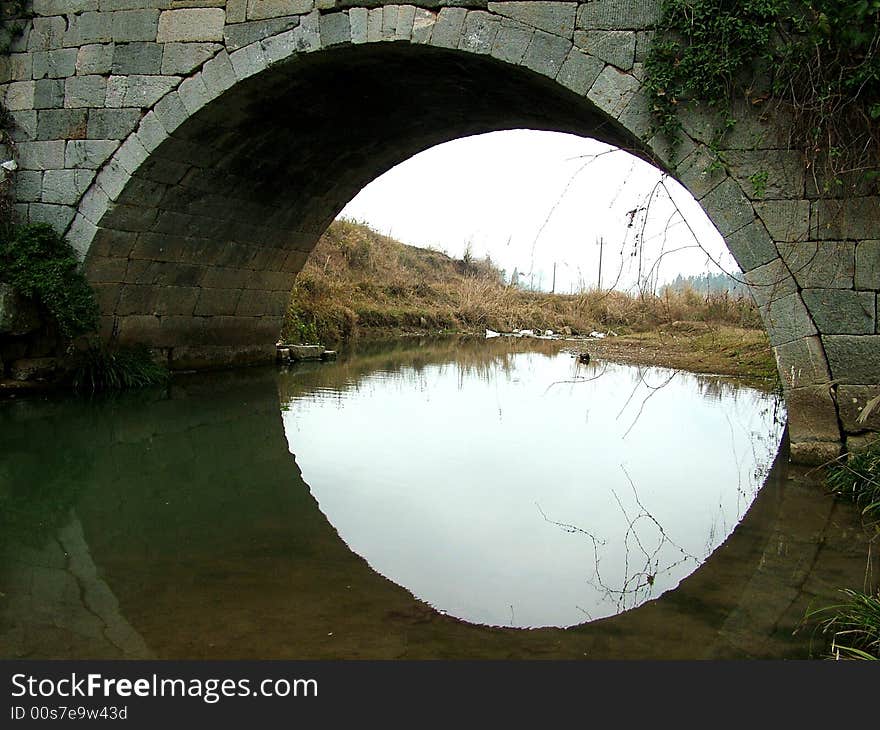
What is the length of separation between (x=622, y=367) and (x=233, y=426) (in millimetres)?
7010

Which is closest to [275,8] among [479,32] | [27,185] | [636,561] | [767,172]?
[479,32]

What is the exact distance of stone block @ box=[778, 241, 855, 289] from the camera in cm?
527

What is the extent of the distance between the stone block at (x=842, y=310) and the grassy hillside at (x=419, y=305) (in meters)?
7.63

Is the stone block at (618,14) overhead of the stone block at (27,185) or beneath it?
overhead

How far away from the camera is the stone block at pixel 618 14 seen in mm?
5617

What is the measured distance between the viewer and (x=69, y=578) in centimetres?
328

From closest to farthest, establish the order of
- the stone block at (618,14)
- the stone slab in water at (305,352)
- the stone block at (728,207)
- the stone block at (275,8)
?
the stone block at (728,207) → the stone block at (618,14) → the stone block at (275,8) → the stone slab in water at (305,352)

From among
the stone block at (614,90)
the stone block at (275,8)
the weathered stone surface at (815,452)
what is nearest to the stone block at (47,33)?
the stone block at (275,8)

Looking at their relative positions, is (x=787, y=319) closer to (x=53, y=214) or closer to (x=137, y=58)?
(x=137, y=58)

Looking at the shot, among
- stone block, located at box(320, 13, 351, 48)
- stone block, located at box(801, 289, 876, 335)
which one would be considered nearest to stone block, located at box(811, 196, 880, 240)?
stone block, located at box(801, 289, 876, 335)

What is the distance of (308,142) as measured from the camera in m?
8.65

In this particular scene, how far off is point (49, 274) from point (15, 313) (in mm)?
441

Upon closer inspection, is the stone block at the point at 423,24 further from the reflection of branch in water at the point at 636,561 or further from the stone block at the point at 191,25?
the reflection of branch in water at the point at 636,561

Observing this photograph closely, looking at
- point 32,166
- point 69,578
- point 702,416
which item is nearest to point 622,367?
point 702,416
